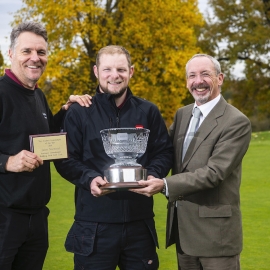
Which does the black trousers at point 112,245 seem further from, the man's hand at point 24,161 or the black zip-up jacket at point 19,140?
the man's hand at point 24,161

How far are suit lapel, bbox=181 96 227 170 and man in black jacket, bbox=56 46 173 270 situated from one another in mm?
188

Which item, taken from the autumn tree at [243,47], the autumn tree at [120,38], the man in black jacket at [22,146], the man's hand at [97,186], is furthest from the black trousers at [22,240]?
the autumn tree at [243,47]

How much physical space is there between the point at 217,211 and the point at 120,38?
846 inches

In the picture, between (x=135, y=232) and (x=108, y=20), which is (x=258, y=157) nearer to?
(x=108, y=20)

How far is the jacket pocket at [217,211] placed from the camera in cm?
443

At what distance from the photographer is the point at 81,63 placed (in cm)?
2519

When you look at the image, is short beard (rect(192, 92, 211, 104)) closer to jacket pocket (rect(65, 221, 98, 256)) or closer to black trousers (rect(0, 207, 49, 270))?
jacket pocket (rect(65, 221, 98, 256))

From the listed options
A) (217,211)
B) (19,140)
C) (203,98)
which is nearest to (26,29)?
(19,140)

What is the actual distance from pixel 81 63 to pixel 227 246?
21.3 meters

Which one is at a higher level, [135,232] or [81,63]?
[81,63]

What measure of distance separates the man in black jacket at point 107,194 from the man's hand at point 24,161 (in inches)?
14.7

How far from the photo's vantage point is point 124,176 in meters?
4.09

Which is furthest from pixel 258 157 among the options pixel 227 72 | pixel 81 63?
pixel 227 72

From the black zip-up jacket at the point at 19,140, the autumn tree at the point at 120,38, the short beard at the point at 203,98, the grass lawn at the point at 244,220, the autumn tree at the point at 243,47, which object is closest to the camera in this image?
the black zip-up jacket at the point at 19,140
